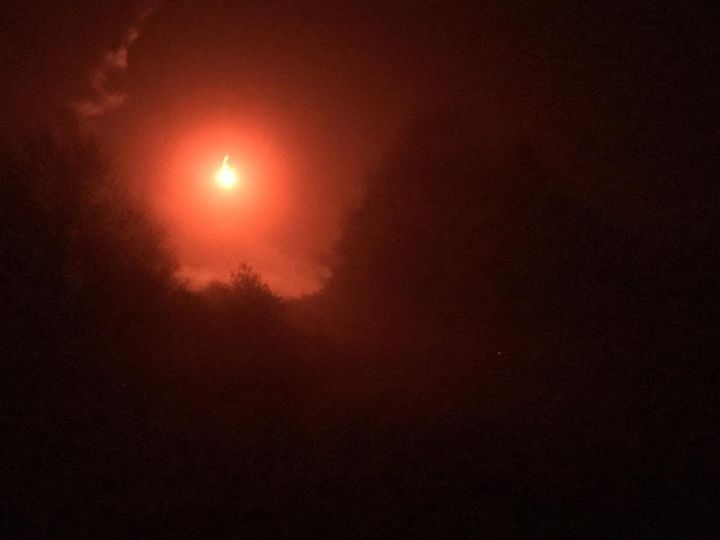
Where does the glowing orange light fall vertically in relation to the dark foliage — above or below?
above

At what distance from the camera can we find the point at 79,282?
1314 centimetres

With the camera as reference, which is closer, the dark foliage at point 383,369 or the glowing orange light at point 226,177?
the dark foliage at point 383,369

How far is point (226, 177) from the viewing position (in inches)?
699

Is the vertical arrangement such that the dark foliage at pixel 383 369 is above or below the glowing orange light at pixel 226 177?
below

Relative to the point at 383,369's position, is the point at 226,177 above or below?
above

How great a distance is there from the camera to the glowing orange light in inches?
688

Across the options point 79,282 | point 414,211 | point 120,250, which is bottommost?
point 79,282

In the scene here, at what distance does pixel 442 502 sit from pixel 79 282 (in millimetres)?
8813

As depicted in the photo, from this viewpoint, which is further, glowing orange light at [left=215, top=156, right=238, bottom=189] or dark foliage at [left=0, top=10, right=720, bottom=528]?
glowing orange light at [left=215, top=156, right=238, bottom=189]

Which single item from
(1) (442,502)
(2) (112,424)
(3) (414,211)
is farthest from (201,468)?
(3) (414,211)

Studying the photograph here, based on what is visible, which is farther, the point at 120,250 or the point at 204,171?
the point at 204,171

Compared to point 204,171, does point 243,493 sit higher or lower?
lower

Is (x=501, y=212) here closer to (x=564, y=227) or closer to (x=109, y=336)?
(x=564, y=227)

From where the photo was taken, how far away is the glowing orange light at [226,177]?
17.5 meters
